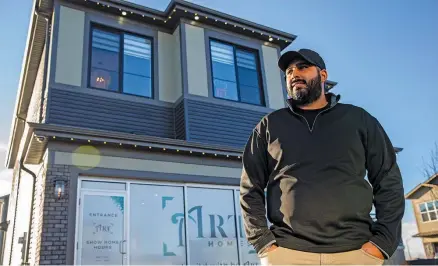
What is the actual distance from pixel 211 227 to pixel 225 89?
3.11 metres

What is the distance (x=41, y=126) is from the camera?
233 inches

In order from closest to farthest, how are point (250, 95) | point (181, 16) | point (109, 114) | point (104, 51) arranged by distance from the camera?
1. point (109, 114)
2. point (104, 51)
3. point (181, 16)
4. point (250, 95)

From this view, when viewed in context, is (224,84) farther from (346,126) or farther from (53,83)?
(346,126)

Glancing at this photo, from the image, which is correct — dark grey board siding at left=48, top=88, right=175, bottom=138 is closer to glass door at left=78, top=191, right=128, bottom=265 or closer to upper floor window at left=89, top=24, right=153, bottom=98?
upper floor window at left=89, top=24, right=153, bottom=98

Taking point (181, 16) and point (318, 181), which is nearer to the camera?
point (318, 181)

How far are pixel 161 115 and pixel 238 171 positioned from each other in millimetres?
1928

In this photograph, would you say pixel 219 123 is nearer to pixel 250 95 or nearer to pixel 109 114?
pixel 250 95

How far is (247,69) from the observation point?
9148mm

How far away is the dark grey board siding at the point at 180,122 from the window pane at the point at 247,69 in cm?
164

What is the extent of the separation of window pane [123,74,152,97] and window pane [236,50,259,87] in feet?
6.90

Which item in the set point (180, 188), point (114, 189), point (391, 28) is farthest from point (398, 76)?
point (114, 189)

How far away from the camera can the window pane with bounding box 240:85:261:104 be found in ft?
29.0

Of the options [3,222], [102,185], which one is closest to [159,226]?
[102,185]

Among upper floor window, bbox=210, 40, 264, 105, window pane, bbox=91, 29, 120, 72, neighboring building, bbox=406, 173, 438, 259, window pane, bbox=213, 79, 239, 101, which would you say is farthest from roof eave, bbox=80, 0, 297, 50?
neighboring building, bbox=406, 173, 438, 259
